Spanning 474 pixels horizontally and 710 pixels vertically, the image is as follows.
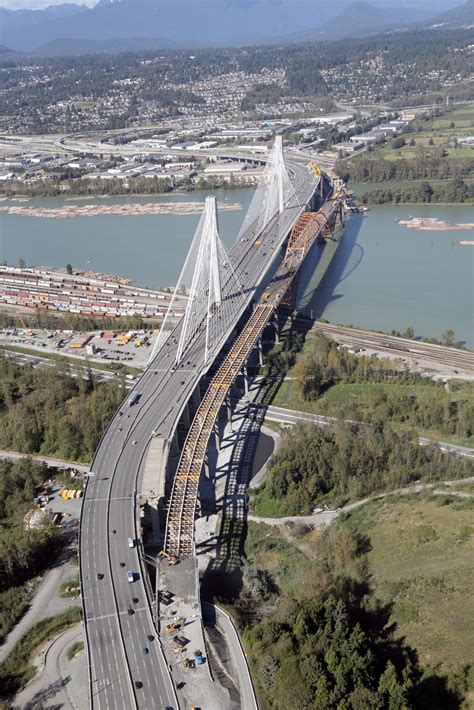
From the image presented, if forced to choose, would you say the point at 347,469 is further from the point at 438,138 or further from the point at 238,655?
the point at 438,138

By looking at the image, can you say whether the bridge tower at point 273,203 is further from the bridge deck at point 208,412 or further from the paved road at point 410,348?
the paved road at point 410,348

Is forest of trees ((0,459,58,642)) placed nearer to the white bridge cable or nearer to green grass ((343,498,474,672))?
the white bridge cable

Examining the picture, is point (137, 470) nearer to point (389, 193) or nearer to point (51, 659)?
point (51, 659)

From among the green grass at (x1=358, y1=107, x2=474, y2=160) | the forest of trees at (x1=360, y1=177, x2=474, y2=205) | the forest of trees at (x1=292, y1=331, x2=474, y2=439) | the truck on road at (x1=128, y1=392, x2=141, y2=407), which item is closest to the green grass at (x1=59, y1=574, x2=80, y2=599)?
the truck on road at (x1=128, y1=392, x2=141, y2=407)

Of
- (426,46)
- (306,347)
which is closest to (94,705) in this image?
(306,347)

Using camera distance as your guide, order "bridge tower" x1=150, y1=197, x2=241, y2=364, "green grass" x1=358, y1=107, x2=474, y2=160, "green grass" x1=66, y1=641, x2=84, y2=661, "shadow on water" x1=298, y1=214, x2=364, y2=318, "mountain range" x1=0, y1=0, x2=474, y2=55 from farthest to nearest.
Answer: "mountain range" x1=0, y1=0, x2=474, y2=55 < "green grass" x1=358, y1=107, x2=474, y2=160 < "shadow on water" x1=298, y1=214, x2=364, y2=318 < "bridge tower" x1=150, y1=197, x2=241, y2=364 < "green grass" x1=66, y1=641, x2=84, y2=661

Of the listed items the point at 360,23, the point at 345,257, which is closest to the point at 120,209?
the point at 345,257

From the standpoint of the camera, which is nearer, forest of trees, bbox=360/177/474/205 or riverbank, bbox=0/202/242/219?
forest of trees, bbox=360/177/474/205

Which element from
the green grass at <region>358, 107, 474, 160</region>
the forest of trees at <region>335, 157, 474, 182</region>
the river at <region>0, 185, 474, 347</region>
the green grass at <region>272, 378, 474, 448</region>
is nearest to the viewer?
the green grass at <region>272, 378, 474, 448</region>
